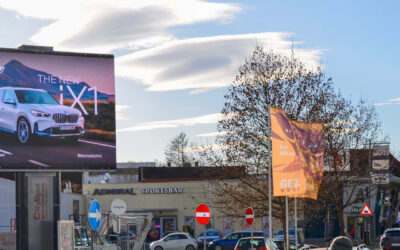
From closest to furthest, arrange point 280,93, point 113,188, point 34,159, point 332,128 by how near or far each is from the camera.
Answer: point 34,159, point 280,93, point 332,128, point 113,188

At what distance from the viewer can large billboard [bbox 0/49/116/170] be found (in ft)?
81.7

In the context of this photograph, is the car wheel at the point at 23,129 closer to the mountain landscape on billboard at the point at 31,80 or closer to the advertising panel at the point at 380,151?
the mountain landscape on billboard at the point at 31,80

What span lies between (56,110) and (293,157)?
1124cm

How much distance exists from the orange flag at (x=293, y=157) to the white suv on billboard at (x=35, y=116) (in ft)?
32.1

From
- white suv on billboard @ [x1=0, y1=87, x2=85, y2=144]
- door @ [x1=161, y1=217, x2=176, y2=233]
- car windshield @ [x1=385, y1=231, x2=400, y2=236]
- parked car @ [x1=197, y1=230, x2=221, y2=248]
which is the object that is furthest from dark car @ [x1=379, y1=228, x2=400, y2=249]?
door @ [x1=161, y1=217, x2=176, y2=233]

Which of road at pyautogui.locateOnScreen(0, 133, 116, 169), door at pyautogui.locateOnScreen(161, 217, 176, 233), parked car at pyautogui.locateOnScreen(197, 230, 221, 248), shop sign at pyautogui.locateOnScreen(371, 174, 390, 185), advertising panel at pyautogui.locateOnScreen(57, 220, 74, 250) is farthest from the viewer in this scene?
door at pyautogui.locateOnScreen(161, 217, 176, 233)

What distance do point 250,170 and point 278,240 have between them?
391 cm

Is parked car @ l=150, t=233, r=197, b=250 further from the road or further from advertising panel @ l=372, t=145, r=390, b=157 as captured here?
the road

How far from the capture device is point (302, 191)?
693 inches

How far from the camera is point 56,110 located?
25.5 m

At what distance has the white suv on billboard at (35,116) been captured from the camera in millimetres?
24844

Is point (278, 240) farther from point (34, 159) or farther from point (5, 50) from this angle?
point (5, 50)

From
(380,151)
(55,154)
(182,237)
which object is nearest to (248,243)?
(380,151)

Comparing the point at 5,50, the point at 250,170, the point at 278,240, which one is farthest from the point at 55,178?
the point at 278,240
